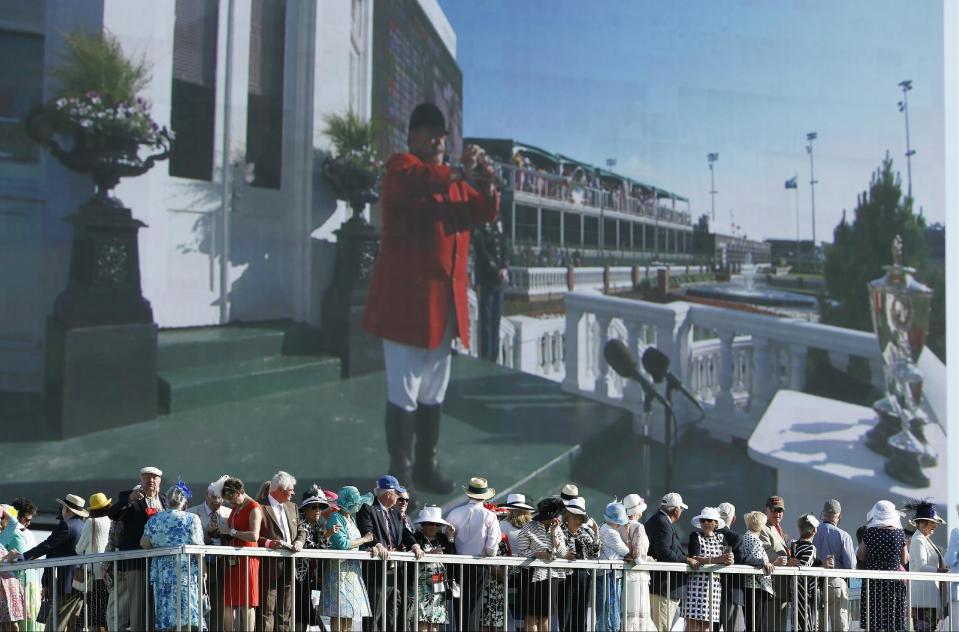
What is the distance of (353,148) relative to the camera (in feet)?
31.5

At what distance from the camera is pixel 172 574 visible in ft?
19.3

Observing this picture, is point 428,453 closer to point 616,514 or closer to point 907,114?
point 616,514

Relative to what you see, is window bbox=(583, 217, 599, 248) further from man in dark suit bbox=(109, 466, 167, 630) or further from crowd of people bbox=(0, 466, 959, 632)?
man in dark suit bbox=(109, 466, 167, 630)

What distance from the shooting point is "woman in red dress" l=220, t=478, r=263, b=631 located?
19.5 feet

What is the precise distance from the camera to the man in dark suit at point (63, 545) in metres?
6.26

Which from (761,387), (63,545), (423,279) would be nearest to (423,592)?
(63,545)

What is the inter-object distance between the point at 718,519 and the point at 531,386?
3.81 meters

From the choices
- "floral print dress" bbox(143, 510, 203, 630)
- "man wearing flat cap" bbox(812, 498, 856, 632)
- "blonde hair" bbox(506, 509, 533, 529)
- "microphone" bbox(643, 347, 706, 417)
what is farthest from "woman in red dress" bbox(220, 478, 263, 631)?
"microphone" bbox(643, 347, 706, 417)

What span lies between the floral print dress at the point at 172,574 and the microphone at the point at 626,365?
5129mm

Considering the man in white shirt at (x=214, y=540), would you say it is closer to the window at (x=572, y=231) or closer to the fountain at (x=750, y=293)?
the window at (x=572, y=231)

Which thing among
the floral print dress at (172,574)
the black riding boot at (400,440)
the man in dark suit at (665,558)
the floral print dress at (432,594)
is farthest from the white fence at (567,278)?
the floral print dress at (172,574)

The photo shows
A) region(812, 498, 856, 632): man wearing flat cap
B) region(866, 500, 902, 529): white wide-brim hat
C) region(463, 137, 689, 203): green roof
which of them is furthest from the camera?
region(463, 137, 689, 203): green roof

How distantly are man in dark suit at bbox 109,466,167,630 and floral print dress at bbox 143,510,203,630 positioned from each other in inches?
6.5

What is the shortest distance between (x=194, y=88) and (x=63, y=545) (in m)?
4.34
